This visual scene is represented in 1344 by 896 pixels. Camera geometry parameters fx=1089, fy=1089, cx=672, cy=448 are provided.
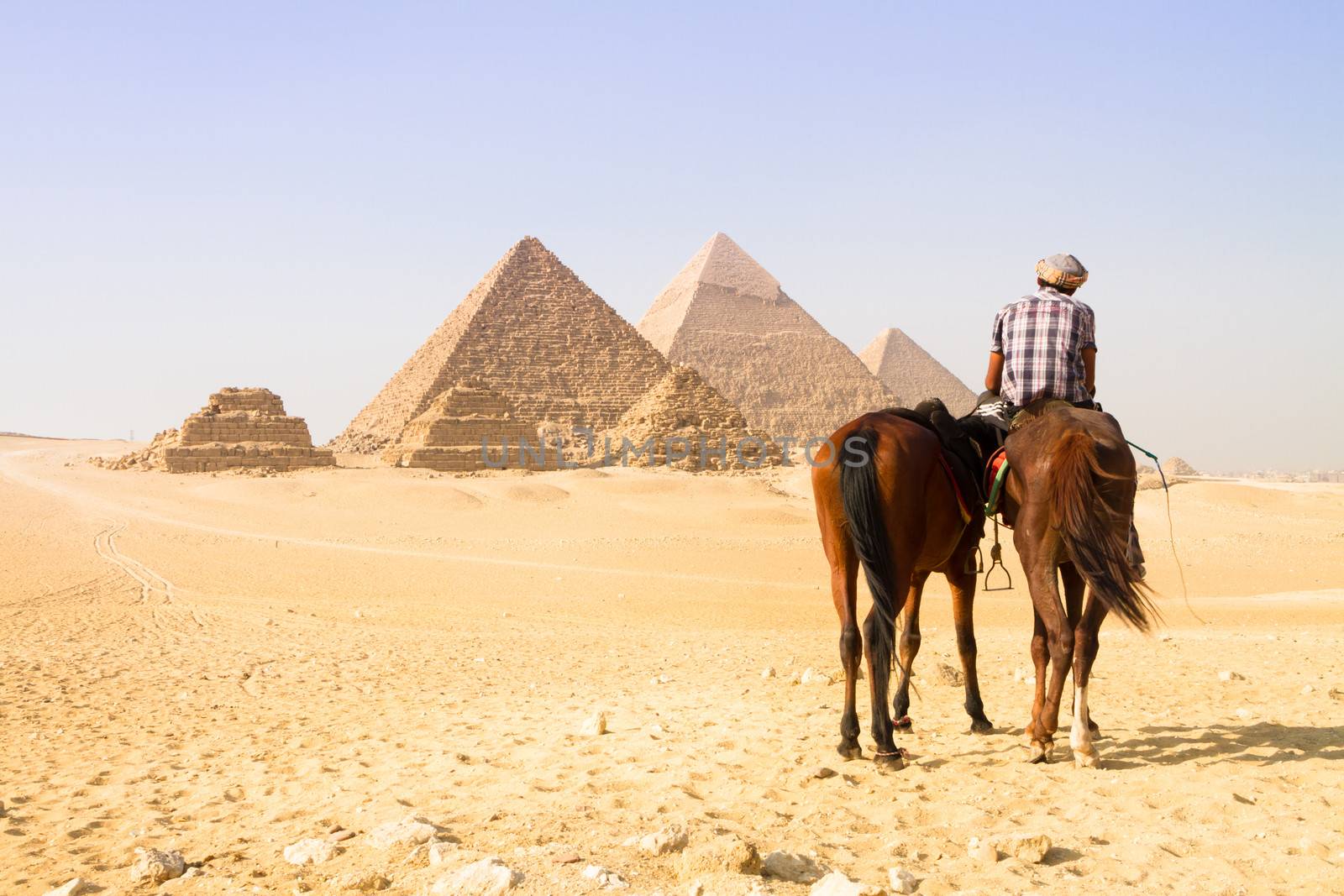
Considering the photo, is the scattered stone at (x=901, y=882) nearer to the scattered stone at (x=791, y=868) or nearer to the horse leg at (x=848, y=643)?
the scattered stone at (x=791, y=868)

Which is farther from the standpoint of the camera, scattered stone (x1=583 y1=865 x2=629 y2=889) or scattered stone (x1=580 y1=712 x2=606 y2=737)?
scattered stone (x1=580 y1=712 x2=606 y2=737)

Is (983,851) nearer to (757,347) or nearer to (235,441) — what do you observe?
(235,441)

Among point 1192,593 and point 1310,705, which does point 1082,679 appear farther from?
point 1192,593

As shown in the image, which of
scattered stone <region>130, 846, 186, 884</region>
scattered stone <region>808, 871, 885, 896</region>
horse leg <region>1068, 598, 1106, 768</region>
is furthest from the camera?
horse leg <region>1068, 598, 1106, 768</region>

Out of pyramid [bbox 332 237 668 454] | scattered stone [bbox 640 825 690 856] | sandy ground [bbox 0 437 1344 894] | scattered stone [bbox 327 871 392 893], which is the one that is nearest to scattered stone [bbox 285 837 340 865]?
sandy ground [bbox 0 437 1344 894]

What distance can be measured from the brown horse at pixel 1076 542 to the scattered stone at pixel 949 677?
207cm

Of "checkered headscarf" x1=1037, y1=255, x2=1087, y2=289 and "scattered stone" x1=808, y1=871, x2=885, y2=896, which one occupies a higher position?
"checkered headscarf" x1=1037, y1=255, x2=1087, y2=289

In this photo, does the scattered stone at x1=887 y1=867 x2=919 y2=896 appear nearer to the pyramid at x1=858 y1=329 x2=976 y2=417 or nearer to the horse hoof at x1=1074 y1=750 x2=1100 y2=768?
the horse hoof at x1=1074 y1=750 x2=1100 y2=768

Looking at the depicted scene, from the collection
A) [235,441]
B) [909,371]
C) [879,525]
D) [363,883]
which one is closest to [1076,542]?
[879,525]

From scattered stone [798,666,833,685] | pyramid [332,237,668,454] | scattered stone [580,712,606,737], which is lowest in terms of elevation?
scattered stone [798,666,833,685]

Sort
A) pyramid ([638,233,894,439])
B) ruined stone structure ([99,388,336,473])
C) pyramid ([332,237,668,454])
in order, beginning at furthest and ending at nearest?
1. pyramid ([638,233,894,439])
2. pyramid ([332,237,668,454])
3. ruined stone structure ([99,388,336,473])

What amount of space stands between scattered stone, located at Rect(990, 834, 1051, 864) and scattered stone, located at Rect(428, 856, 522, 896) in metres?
1.46

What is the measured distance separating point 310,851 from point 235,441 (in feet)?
132

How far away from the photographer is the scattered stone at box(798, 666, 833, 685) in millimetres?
6660
